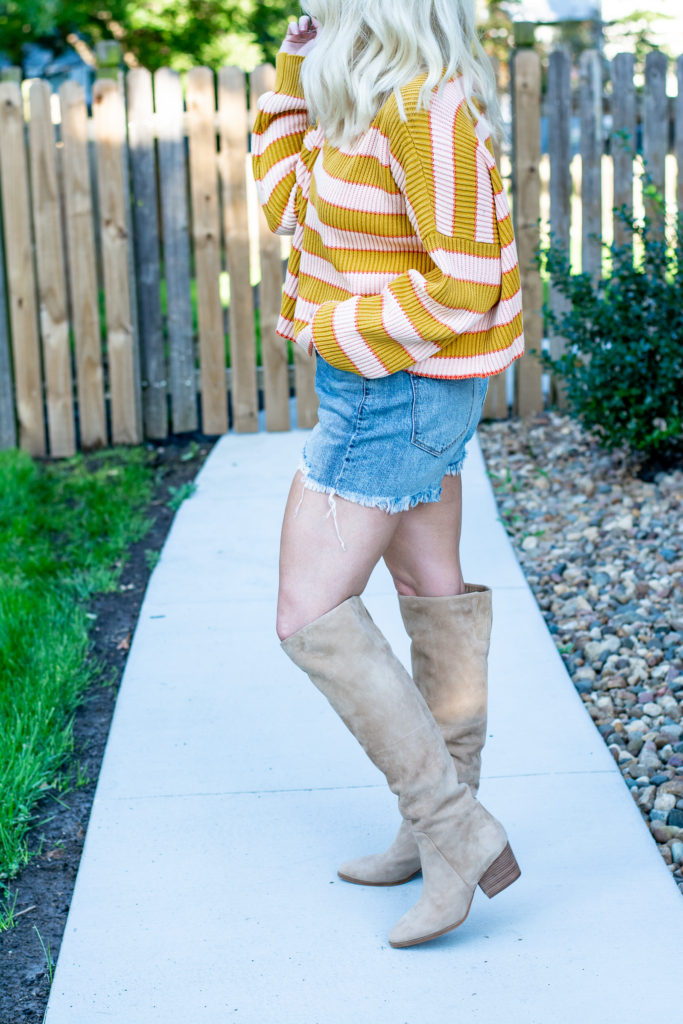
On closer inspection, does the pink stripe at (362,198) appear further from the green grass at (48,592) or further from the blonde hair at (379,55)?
the green grass at (48,592)

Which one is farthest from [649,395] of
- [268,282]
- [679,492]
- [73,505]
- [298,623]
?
[298,623]

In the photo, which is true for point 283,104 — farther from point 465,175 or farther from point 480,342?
point 480,342

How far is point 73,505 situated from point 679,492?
2668 mm

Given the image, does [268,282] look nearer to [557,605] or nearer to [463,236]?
[557,605]

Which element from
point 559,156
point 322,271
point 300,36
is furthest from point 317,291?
point 559,156

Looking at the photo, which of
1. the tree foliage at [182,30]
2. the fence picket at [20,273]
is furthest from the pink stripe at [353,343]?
the tree foliage at [182,30]

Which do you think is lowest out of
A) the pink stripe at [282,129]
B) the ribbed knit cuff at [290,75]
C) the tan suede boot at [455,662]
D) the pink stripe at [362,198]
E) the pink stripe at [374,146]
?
the tan suede boot at [455,662]

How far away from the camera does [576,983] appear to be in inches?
80.6

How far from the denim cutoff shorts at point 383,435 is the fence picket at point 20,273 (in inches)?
160

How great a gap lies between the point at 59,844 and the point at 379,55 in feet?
6.19

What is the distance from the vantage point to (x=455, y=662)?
7.32 feet

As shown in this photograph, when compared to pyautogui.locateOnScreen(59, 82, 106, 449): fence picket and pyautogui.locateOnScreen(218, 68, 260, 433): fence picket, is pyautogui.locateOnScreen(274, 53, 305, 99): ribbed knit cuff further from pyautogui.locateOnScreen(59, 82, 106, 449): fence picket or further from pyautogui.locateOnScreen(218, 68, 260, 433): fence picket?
pyautogui.locateOnScreen(59, 82, 106, 449): fence picket

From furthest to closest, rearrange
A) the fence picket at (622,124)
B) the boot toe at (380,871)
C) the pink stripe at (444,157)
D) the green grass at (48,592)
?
1. the fence picket at (622,124)
2. the green grass at (48,592)
3. the boot toe at (380,871)
4. the pink stripe at (444,157)

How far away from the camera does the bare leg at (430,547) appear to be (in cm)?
219
